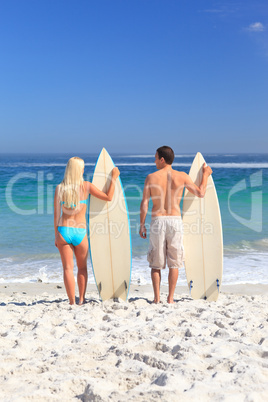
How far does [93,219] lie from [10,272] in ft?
7.44

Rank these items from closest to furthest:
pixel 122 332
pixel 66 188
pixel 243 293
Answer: pixel 122 332 < pixel 66 188 < pixel 243 293

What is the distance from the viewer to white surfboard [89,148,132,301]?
3.85 metres

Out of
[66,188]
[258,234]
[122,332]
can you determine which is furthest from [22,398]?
[258,234]

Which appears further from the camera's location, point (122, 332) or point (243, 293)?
point (243, 293)

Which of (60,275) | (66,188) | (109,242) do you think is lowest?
(60,275)

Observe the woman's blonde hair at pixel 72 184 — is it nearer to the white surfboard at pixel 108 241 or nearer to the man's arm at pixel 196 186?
the white surfboard at pixel 108 241

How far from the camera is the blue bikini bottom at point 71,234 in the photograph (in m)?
3.38

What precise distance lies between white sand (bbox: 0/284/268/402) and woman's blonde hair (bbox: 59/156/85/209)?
0.92 meters

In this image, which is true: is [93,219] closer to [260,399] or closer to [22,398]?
[22,398]

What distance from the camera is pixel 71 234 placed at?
3.38 metres

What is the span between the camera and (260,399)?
5.87 ft

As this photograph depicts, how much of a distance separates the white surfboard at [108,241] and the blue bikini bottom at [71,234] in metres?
0.44

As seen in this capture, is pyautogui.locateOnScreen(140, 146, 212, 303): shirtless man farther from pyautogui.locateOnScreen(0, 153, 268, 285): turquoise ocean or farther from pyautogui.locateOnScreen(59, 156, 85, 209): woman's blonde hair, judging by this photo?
pyautogui.locateOnScreen(0, 153, 268, 285): turquoise ocean

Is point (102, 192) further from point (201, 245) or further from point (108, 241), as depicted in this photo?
point (201, 245)
